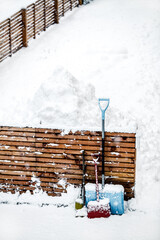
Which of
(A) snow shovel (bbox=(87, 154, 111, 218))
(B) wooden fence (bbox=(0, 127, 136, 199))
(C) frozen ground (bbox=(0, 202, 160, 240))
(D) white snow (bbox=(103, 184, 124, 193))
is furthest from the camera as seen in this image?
(B) wooden fence (bbox=(0, 127, 136, 199))

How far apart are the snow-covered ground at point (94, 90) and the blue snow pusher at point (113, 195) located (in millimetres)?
173

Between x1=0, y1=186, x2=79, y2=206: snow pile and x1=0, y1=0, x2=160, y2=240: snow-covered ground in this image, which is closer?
x1=0, y1=0, x2=160, y2=240: snow-covered ground

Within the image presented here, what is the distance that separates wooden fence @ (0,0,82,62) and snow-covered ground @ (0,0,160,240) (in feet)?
1.10

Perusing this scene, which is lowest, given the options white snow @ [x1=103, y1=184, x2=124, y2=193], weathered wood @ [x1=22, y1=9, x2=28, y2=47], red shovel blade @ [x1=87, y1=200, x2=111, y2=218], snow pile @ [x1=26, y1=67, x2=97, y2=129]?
red shovel blade @ [x1=87, y1=200, x2=111, y2=218]

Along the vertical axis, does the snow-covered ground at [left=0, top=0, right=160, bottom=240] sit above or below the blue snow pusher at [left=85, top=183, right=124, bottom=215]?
above

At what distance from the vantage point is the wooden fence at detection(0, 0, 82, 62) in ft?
A: 39.7

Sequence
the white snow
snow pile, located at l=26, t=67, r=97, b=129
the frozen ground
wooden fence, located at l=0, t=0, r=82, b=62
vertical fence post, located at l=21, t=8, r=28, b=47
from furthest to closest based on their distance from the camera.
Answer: vertical fence post, located at l=21, t=8, r=28, b=47
wooden fence, located at l=0, t=0, r=82, b=62
snow pile, located at l=26, t=67, r=97, b=129
the white snow
the frozen ground

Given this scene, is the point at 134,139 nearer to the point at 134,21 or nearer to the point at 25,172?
the point at 25,172

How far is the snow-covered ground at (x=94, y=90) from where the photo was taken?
245 inches

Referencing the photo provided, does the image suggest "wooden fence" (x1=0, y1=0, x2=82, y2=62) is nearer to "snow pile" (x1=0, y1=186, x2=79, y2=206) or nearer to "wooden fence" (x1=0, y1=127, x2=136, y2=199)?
"wooden fence" (x1=0, y1=127, x2=136, y2=199)

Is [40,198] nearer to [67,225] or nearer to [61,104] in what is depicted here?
[67,225]

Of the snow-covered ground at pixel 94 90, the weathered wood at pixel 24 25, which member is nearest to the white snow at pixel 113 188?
the snow-covered ground at pixel 94 90

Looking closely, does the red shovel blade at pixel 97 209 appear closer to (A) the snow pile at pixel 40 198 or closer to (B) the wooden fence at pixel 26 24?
(A) the snow pile at pixel 40 198

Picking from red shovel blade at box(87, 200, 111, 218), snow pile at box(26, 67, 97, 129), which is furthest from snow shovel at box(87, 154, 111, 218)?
snow pile at box(26, 67, 97, 129)
